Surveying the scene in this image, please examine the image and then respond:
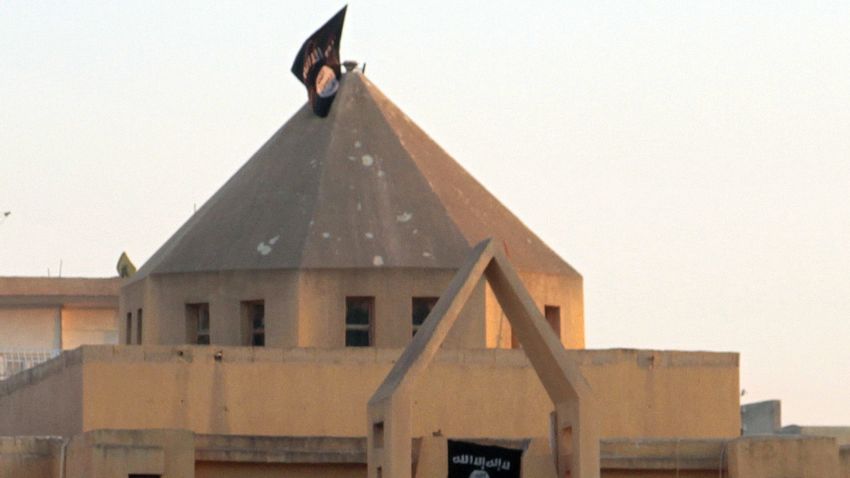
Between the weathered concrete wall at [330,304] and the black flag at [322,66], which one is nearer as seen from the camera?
the weathered concrete wall at [330,304]

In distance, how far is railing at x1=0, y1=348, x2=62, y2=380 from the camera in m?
64.3

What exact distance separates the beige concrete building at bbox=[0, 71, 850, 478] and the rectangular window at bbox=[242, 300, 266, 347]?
0.04 m

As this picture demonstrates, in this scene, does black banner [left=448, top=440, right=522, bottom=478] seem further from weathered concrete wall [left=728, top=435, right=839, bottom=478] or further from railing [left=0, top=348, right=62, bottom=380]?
railing [left=0, top=348, right=62, bottom=380]

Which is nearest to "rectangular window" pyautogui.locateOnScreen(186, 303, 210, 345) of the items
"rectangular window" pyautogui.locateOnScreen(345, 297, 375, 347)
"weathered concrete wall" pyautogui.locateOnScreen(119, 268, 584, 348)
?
"weathered concrete wall" pyautogui.locateOnScreen(119, 268, 584, 348)

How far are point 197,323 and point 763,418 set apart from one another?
23.9 meters

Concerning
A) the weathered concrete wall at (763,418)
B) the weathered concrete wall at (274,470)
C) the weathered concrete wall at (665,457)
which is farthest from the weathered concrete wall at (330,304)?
the weathered concrete wall at (763,418)

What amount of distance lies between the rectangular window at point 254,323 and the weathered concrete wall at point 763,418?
74.6 ft

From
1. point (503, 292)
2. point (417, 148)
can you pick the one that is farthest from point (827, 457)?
point (417, 148)

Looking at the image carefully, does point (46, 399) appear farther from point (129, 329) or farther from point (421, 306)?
point (421, 306)

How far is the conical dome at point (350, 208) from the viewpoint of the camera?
4591cm

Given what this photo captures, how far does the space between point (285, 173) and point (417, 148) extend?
3.06m

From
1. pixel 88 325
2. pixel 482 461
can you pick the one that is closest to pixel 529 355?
pixel 482 461

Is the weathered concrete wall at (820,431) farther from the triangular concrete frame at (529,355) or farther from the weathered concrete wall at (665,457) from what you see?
the triangular concrete frame at (529,355)

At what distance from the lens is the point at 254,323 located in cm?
4594
